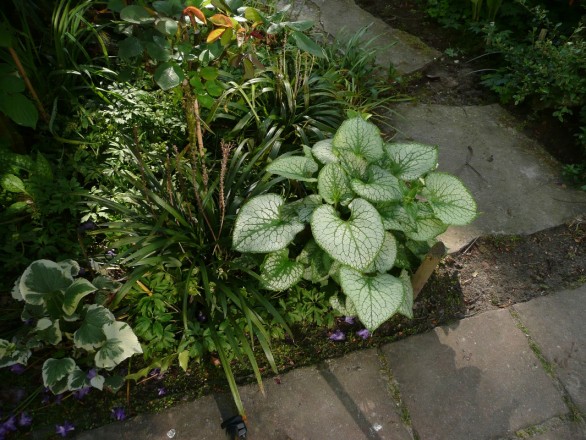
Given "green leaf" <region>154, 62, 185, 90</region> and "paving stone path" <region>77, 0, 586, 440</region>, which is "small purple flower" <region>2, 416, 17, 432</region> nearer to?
"paving stone path" <region>77, 0, 586, 440</region>

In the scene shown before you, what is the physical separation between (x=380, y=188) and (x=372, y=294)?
1.20ft

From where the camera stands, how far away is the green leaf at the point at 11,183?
1.82 m

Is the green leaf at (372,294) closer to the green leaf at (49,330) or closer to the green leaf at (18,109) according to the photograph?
the green leaf at (49,330)

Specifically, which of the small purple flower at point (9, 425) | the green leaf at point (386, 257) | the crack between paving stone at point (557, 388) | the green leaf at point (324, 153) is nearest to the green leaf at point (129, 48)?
the green leaf at point (324, 153)

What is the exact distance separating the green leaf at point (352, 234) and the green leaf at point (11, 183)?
1.26m

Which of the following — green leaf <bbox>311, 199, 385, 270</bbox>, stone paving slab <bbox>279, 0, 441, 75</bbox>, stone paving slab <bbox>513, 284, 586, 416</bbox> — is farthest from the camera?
stone paving slab <bbox>279, 0, 441, 75</bbox>

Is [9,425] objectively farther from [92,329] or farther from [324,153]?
[324,153]

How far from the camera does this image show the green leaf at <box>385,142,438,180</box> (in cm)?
166

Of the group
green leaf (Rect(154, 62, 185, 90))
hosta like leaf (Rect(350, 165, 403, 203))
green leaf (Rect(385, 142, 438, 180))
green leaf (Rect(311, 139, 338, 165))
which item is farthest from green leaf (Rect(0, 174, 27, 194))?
green leaf (Rect(385, 142, 438, 180))

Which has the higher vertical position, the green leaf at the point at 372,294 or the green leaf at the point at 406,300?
the green leaf at the point at 372,294

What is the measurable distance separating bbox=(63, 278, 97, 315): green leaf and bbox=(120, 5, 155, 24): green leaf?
2.90ft

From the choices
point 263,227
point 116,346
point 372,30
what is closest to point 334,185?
point 263,227

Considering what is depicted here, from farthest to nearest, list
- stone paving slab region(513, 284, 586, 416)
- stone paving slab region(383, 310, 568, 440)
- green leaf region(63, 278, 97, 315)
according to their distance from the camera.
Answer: stone paving slab region(513, 284, 586, 416), stone paving slab region(383, 310, 568, 440), green leaf region(63, 278, 97, 315)

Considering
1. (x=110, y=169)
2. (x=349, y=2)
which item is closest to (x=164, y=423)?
(x=110, y=169)
